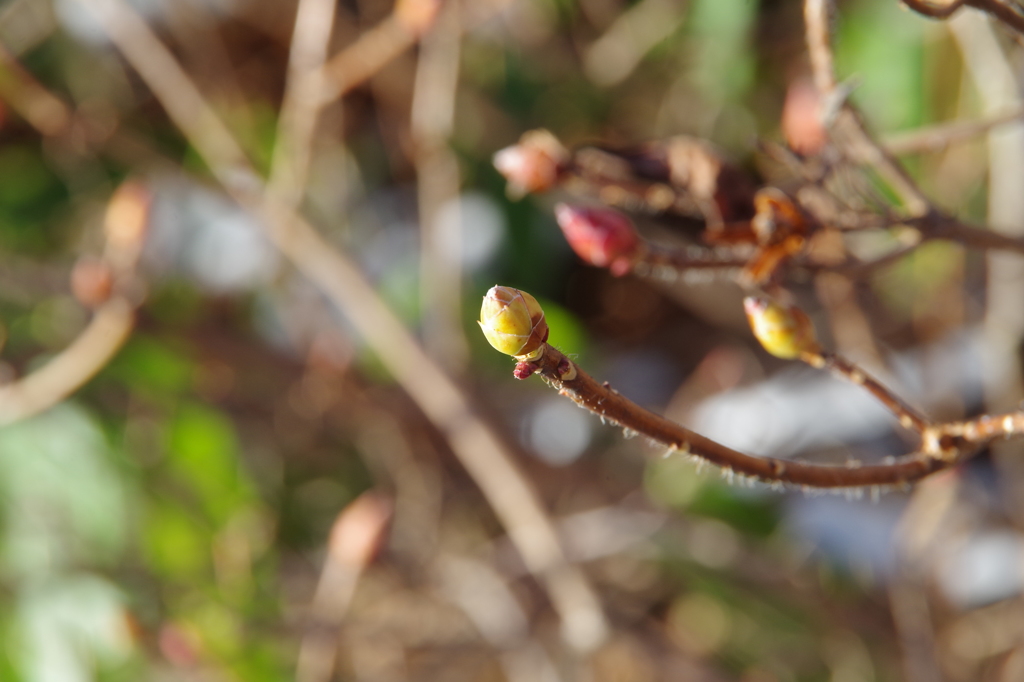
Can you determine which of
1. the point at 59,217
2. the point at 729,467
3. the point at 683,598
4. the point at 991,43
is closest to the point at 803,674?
the point at 683,598

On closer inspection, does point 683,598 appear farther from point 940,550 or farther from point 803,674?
point 940,550

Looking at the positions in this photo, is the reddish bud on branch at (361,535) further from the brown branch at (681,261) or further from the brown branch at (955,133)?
the brown branch at (955,133)

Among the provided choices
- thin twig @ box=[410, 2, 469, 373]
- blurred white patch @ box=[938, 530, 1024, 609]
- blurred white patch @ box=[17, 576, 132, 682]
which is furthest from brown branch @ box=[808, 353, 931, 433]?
blurred white patch @ box=[17, 576, 132, 682]

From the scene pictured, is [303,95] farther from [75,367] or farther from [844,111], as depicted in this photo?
[844,111]

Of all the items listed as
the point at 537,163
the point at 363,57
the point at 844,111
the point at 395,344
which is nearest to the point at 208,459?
the point at 395,344

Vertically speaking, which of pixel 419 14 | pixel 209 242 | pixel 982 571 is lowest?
pixel 982 571

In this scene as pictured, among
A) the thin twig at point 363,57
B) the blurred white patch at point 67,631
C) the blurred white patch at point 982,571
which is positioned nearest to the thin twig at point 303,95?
the thin twig at point 363,57
